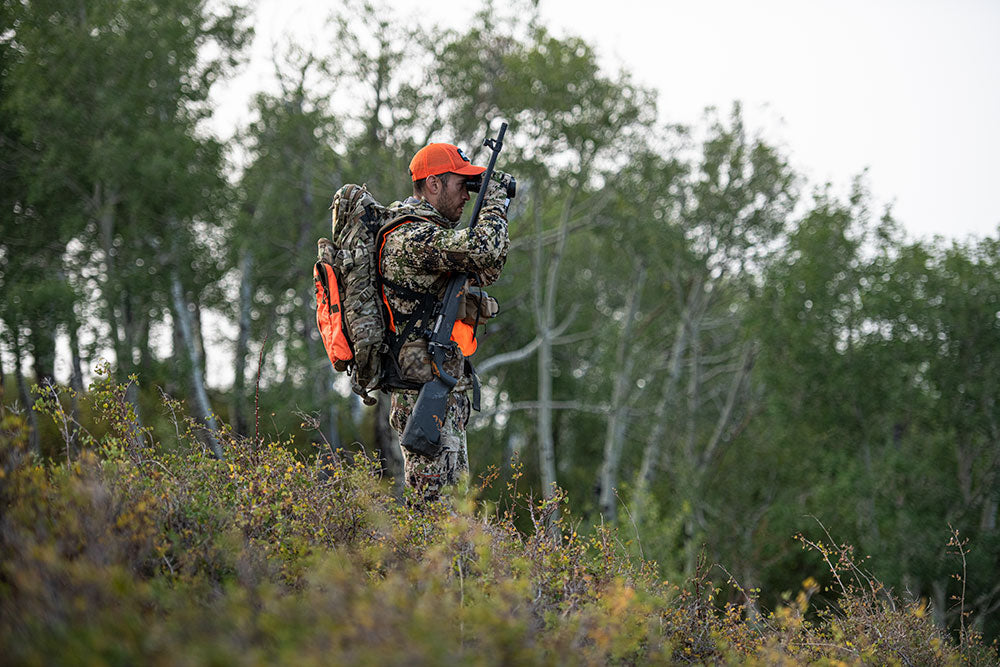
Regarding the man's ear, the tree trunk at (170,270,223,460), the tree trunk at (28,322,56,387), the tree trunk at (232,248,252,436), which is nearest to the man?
the man's ear

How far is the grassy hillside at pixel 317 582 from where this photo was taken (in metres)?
2.44

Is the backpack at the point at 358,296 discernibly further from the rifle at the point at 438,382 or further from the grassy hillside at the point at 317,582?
the grassy hillside at the point at 317,582

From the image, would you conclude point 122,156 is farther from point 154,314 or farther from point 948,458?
point 948,458

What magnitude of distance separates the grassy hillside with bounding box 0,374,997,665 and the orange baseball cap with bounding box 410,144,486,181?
1801 millimetres

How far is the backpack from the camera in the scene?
524 cm

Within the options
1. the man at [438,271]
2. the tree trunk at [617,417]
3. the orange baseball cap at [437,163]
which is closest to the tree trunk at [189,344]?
the tree trunk at [617,417]

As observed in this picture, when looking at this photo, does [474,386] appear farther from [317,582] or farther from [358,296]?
[317,582]

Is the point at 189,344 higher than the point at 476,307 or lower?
higher

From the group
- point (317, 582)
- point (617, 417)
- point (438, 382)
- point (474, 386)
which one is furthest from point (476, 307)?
point (617, 417)

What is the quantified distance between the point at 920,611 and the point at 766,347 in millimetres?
23536

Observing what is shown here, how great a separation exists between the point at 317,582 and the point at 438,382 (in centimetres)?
220

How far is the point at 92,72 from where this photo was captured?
58.3ft

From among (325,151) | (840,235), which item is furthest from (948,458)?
(325,151)

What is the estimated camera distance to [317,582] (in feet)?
9.55
